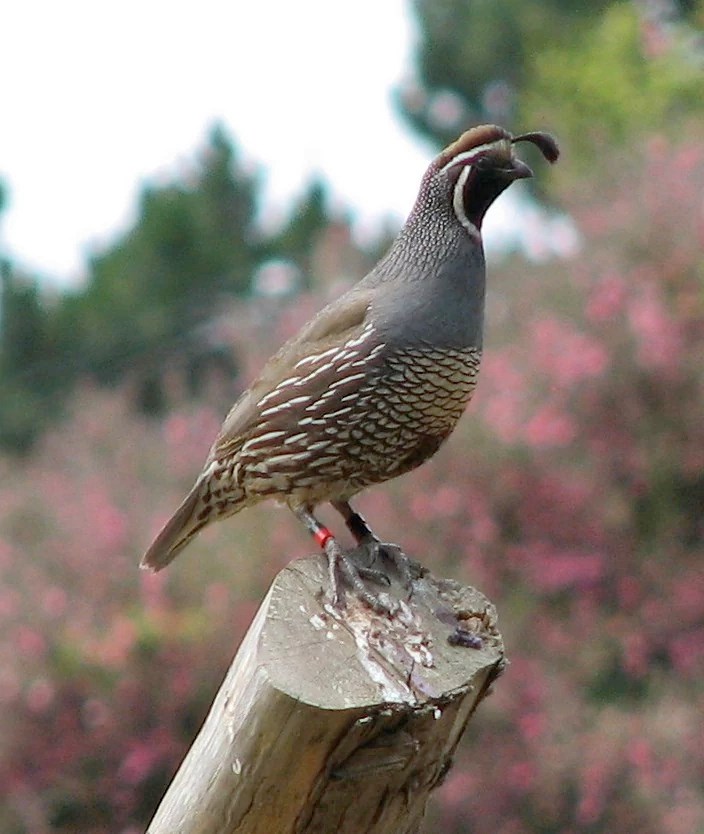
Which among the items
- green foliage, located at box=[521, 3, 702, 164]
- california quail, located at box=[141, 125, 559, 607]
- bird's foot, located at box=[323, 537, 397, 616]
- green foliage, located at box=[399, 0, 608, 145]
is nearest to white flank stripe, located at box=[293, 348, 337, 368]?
california quail, located at box=[141, 125, 559, 607]

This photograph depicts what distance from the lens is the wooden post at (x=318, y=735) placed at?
236cm

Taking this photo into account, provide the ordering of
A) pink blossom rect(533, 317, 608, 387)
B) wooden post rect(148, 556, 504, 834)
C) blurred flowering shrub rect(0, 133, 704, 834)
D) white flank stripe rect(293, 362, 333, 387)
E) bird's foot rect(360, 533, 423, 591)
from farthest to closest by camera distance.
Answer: pink blossom rect(533, 317, 608, 387)
blurred flowering shrub rect(0, 133, 704, 834)
white flank stripe rect(293, 362, 333, 387)
bird's foot rect(360, 533, 423, 591)
wooden post rect(148, 556, 504, 834)

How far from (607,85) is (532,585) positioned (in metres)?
9.71

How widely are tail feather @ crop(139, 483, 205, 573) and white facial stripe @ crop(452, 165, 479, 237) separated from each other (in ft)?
3.39

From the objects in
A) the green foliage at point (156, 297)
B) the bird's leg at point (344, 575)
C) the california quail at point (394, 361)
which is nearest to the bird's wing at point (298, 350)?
the california quail at point (394, 361)

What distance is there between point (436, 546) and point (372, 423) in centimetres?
510

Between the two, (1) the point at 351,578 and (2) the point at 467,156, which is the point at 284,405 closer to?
(2) the point at 467,156

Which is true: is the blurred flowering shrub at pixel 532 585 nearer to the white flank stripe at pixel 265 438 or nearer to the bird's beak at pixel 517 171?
the white flank stripe at pixel 265 438

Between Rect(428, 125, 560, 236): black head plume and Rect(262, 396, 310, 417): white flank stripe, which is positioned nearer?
Rect(428, 125, 560, 236): black head plume

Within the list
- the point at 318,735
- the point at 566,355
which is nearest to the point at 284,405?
the point at 318,735

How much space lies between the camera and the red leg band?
327 centimetres

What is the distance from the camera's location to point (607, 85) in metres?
16.8

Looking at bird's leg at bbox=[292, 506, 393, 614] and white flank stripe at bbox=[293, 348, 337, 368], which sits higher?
white flank stripe at bbox=[293, 348, 337, 368]

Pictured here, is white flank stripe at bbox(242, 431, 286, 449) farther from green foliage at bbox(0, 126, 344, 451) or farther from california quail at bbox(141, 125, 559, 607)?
green foliage at bbox(0, 126, 344, 451)
